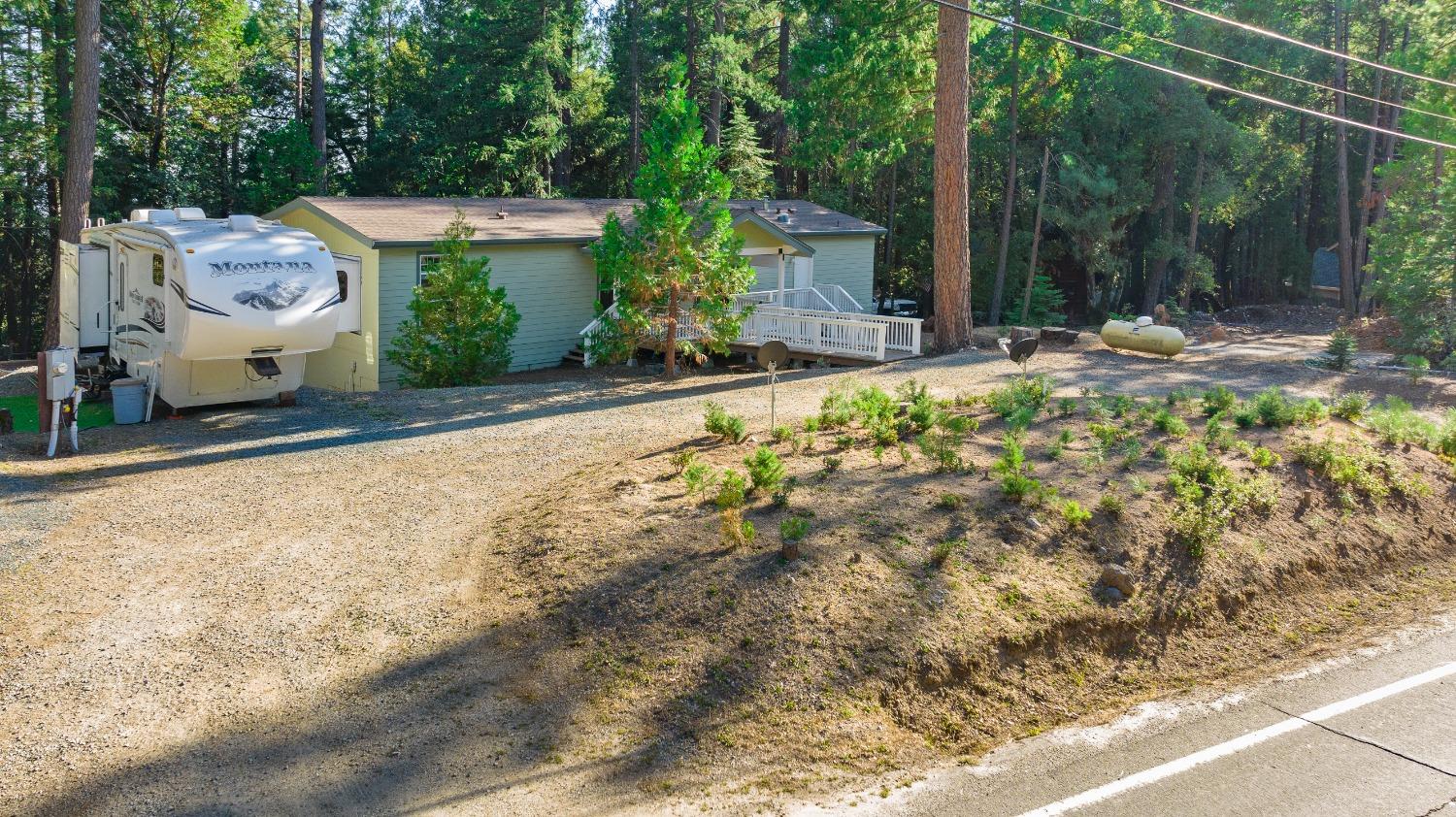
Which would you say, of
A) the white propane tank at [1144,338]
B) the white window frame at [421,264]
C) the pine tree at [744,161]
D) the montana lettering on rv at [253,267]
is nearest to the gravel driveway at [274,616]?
the montana lettering on rv at [253,267]

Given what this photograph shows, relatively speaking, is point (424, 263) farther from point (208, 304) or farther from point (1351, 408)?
point (1351, 408)

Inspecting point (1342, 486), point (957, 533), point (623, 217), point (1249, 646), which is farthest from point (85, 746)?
point (623, 217)

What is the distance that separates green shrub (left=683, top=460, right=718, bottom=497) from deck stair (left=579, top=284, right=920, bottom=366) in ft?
29.7

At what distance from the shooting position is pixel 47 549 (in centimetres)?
839

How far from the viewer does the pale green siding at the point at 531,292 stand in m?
18.8

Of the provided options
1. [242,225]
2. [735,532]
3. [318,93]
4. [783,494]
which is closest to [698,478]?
[783,494]

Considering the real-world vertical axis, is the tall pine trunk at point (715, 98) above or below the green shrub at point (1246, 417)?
above

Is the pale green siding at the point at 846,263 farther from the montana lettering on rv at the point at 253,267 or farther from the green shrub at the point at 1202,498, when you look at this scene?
Result: the green shrub at the point at 1202,498

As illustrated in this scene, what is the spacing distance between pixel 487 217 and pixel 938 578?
1535 centimetres

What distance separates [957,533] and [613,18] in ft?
96.4

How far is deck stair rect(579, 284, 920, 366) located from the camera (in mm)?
19188

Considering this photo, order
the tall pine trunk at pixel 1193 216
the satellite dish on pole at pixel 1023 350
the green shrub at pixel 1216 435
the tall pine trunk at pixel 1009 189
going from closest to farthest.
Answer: the green shrub at pixel 1216 435, the satellite dish on pole at pixel 1023 350, the tall pine trunk at pixel 1009 189, the tall pine trunk at pixel 1193 216

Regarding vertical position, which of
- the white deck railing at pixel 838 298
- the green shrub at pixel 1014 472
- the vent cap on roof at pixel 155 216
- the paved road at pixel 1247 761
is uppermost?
the vent cap on roof at pixel 155 216

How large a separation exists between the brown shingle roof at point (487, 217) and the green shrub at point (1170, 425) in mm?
11261
